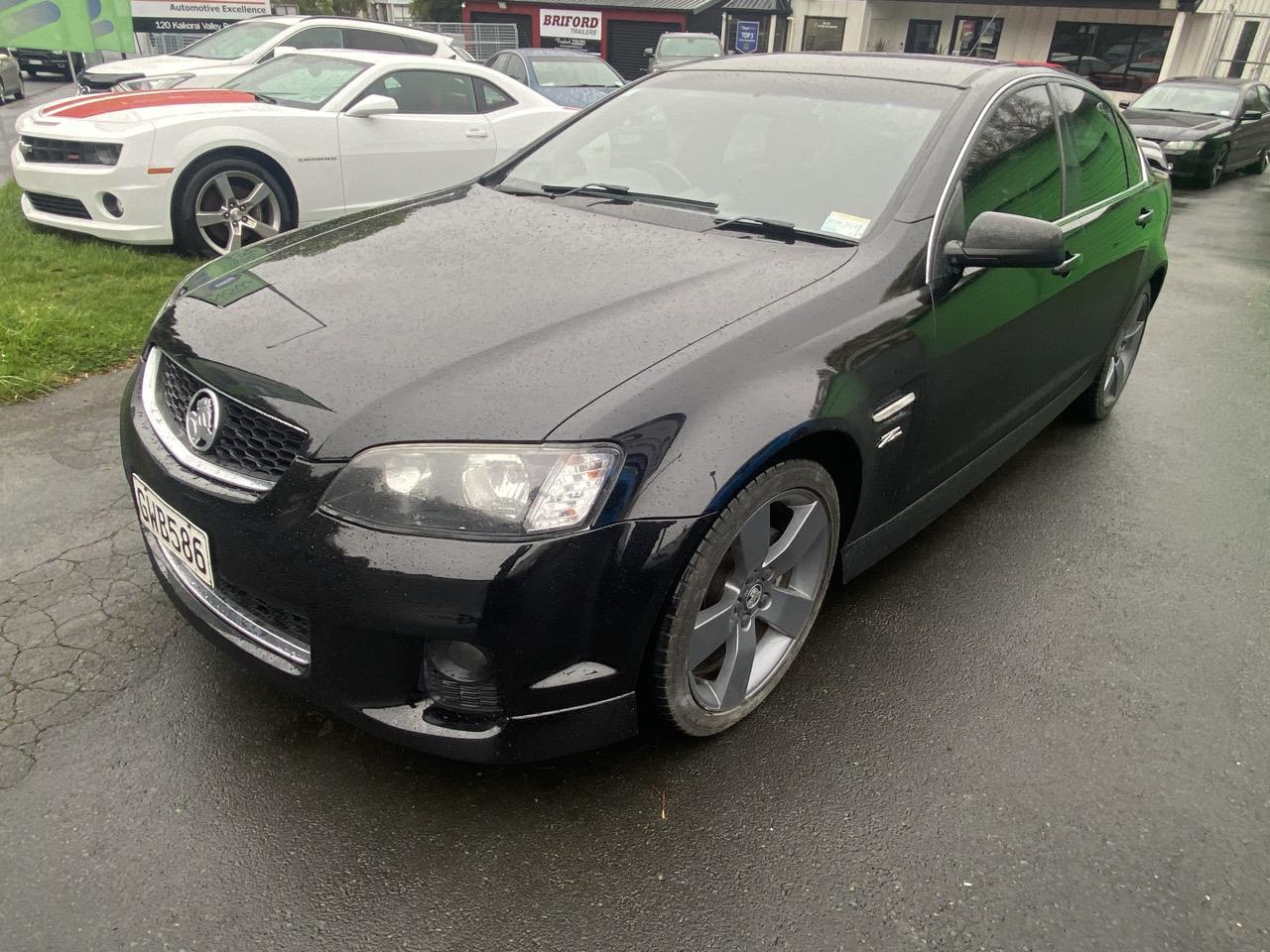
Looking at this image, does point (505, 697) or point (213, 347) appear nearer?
point (505, 697)

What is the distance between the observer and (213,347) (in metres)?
2.20

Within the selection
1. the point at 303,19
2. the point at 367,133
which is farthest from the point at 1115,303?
the point at 303,19

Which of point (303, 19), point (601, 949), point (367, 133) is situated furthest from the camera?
point (303, 19)

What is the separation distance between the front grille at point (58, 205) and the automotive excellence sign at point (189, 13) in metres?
18.3

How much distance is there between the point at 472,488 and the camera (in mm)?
1837

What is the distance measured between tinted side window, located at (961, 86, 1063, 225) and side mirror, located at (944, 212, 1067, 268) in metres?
0.17

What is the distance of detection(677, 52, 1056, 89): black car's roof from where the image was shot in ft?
10.0

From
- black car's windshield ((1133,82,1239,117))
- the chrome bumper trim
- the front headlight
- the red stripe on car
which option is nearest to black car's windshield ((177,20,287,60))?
the front headlight

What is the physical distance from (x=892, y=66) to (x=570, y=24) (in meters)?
31.3

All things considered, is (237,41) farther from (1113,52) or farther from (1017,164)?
(1113,52)

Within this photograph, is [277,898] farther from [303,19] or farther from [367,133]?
[303,19]

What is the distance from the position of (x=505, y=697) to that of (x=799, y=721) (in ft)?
3.09

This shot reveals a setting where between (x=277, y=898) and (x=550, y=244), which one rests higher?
(x=550, y=244)

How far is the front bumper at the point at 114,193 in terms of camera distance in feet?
18.9
